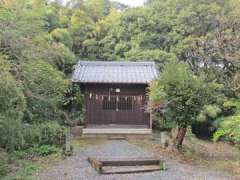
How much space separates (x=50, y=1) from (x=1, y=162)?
53.9ft

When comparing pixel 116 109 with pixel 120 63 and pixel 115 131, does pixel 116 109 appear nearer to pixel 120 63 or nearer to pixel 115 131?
pixel 115 131

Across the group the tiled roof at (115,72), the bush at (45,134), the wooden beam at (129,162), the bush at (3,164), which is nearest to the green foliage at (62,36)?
the tiled roof at (115,72)

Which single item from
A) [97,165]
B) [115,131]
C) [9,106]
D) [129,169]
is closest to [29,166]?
Result: [97,165]

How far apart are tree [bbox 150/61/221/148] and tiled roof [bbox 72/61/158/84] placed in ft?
12.8

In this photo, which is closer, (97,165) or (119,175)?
(119,175)

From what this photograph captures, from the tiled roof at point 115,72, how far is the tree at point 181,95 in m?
3.91

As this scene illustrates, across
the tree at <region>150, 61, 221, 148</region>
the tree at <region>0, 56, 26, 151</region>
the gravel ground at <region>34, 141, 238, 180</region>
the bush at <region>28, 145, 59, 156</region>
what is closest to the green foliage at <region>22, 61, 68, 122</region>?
the tree at <region>0, 56, 26, 151</region>

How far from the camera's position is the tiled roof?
45.8ft

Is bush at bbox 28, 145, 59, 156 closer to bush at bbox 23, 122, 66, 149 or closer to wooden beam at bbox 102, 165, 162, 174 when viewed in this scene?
bush at bbox 23, 122, 66, 149

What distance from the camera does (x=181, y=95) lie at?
942cm

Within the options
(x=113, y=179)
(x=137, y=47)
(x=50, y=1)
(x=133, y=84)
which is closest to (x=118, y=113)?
(x=133, y=84)

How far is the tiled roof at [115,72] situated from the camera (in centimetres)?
1396

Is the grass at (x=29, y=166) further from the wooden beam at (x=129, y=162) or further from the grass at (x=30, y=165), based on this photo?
the wooden beam at (x=129, y=162)

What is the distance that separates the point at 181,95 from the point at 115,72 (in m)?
6.27
